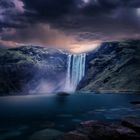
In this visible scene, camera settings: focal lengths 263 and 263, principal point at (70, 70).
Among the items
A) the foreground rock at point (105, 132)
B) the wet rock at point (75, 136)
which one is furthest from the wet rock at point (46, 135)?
the wet rock at point (75, 136)

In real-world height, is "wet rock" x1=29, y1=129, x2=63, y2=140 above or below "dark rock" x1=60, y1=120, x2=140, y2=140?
below

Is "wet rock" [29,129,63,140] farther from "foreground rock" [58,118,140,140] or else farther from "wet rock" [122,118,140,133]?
"wet rock" [122,118,140,133]

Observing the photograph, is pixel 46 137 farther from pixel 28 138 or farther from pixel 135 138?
pixel 135 138

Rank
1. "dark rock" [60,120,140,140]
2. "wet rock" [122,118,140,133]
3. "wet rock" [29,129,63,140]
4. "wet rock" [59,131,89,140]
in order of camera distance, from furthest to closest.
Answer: "wet rock" [29,129,63,140] → "wet rock" [122,118,140,133] → "dark rock" [60,120,140,140] → "wet rock" [59,131,89,140]

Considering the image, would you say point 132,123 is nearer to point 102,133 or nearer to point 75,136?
point 102,133

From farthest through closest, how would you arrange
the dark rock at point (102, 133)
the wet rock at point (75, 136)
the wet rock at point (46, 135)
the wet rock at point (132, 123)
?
the wet rock at point (46, 135)
the wet rock at point (132, 123)
the dark rock at point (102, 133)
the wet rock at point (75, 136)

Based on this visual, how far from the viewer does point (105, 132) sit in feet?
133

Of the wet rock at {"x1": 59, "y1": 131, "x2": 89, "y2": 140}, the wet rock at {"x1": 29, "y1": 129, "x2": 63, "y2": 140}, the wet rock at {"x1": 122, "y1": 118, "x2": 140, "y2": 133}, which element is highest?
the wet rock at {"x1": 122, "y1": 118, "x2": 140, "y2": 133}

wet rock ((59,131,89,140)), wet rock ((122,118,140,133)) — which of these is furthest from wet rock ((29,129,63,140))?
wet rock ((122,118,140,133))

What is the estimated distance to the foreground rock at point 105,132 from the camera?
3909cm

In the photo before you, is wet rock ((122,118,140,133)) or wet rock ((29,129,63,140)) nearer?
wet rock ((122,118,140,133))

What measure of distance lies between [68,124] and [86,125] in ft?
53.4

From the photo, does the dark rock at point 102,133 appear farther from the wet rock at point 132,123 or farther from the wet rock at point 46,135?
the wet rock at point 46,135

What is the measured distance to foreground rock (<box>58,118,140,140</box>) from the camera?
39094 mm
